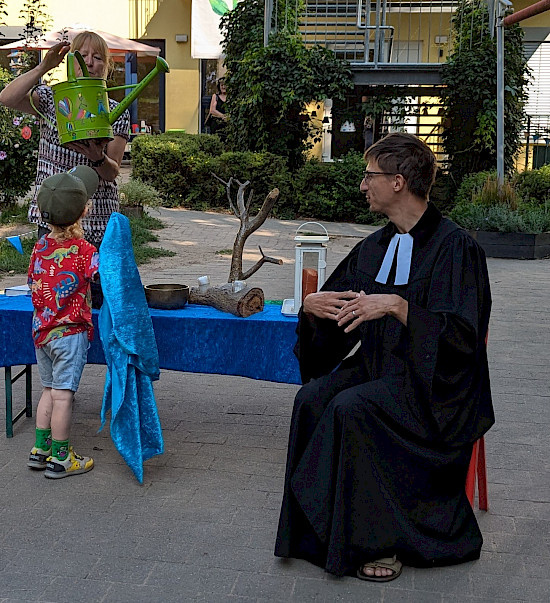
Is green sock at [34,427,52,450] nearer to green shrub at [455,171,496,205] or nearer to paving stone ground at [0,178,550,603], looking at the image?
paving stone ground at [0,178,550,603]

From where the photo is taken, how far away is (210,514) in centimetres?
372

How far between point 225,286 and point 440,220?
1304mm

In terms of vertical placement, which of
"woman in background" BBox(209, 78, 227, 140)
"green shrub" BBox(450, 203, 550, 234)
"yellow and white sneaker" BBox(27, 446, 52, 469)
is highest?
"woman in background" BBox(209, 78, 227, 140)

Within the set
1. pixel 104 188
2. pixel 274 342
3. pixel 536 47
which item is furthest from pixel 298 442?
pixel 536 47

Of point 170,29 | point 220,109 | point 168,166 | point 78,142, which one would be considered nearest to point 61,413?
point 78,142

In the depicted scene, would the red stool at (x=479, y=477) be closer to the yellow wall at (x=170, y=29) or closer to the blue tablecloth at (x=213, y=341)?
the blue tablecloth at (x=213, y=341)

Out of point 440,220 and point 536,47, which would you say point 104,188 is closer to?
point 440,220

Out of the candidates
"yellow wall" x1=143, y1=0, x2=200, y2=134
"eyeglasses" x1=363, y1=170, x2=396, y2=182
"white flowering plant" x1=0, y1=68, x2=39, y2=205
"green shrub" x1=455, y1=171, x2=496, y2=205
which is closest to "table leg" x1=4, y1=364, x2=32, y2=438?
"eyeglasses" x1=363, y1=170, x2=396, y2=182

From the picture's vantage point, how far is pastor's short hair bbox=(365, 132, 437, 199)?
3.37 metres

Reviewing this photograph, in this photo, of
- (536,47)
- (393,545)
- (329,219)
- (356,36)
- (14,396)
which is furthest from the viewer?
(536,47)

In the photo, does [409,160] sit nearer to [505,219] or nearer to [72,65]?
[72,65]

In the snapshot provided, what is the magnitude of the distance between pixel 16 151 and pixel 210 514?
8.97 m

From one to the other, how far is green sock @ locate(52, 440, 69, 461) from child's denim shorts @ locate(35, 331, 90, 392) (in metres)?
0.26

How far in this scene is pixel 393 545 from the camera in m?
3.17
